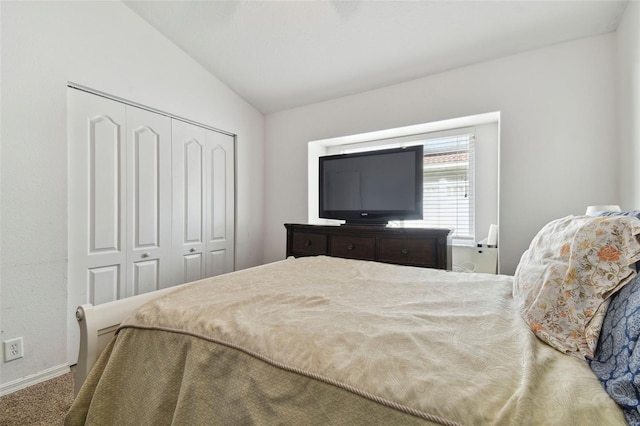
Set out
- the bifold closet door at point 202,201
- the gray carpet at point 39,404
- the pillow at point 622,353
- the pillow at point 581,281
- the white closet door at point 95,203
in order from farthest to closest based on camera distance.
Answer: the bifold closet door at point 202,201 → the white closet door at point 95,203 → the gray carpet at point 39,404 → the pillow at point 581,281 → the pillow at point 622,353

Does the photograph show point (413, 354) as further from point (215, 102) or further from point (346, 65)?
point (215, 102)

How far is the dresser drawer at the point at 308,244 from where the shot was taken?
2826mm

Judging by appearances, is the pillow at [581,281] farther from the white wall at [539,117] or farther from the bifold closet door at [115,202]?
the bifold closet door at [115,202]

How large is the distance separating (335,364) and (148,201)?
8.17ft

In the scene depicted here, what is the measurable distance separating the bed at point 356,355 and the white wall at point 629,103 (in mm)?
1274

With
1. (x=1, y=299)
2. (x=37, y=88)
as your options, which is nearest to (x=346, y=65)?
(x=37, y=88)

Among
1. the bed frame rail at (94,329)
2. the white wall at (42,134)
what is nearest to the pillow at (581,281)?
the bed frame rail at (94,329)

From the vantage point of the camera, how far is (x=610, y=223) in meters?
0.74

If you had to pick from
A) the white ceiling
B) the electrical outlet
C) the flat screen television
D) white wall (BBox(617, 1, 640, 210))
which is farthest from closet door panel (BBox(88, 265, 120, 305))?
white wall (BBox(617, 1, 640, 210))

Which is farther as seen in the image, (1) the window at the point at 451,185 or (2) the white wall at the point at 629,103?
(1) the window at the point at 451,185

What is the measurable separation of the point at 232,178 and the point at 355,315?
2.80m

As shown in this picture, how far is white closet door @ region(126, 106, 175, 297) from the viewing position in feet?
8.09

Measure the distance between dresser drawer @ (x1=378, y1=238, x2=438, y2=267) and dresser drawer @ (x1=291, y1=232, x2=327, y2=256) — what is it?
0.58 metres

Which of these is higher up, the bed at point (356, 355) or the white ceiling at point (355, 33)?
the white ceiling at point (355, 33)
